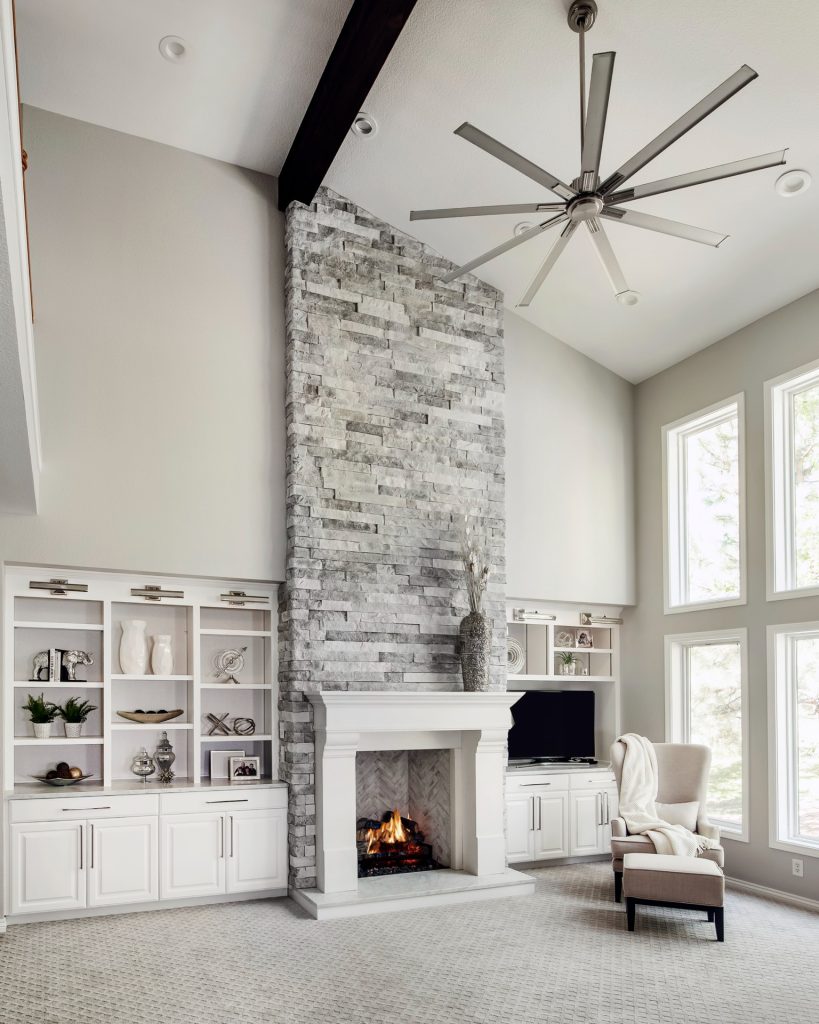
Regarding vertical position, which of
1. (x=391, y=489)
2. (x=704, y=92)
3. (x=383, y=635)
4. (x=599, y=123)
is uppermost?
(x=704, y=92)

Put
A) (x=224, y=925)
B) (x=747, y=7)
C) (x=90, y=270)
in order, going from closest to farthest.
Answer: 1. (x=747, y=7)
2. (x=224, y=925)
3. (x=90, y=270)

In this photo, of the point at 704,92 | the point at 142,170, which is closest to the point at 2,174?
the point at 704,92

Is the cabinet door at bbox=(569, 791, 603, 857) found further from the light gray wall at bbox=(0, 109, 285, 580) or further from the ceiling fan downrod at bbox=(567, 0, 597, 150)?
the ceiling fan downrod at bbox=(567, 0, 597, 150)

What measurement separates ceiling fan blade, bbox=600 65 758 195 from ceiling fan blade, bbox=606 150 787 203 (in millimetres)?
78

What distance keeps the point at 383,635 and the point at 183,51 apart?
3829 millimetres

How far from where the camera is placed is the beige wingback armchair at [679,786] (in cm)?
608

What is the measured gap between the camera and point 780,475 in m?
6.41

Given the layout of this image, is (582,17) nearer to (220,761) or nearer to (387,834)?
(220,761)

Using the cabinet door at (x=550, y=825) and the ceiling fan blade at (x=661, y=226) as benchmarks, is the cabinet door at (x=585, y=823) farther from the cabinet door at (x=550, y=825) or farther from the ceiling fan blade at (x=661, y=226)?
the ceiling fan blade at (x=661, y=226)

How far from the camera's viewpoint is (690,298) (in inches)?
262

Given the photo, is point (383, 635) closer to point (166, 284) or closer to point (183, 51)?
point (166, 284)

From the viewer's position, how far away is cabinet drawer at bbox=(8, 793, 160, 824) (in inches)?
211

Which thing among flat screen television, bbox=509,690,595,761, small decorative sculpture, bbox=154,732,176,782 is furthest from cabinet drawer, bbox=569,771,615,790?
small decorative sculpture, bbox=154,732,176,782

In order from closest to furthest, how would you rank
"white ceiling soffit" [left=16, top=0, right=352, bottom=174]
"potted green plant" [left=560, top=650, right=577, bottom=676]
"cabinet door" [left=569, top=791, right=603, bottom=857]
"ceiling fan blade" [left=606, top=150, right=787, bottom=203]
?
"ceiling fan blade" [left=606, top=150, right=787, bottom=203], "white ceiling soffit" [left=16, top=0, right=352, bottom=174], "cabinet door" [left=569, top=791, right=603, bottom=857], "potted green plant" [left=560, top=650, right=577, bottom=676]
